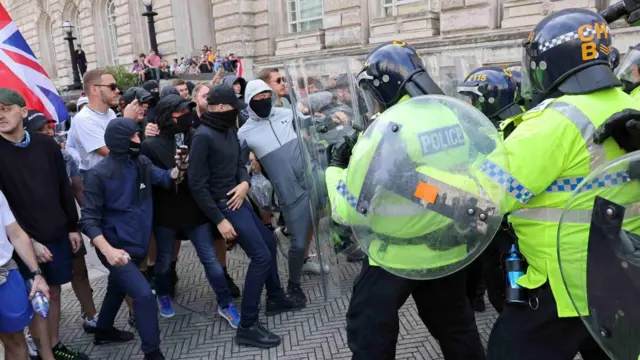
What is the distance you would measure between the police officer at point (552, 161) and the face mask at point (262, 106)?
8.44 feet

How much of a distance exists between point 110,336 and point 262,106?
227cm

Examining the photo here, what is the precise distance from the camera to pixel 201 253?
155 inches

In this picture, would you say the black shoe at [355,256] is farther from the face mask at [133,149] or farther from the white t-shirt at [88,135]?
the white t-shirt at [88,135]

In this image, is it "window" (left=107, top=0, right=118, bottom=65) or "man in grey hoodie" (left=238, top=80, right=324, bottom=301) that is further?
"window" (left=107, top=0, right=118, bottom=65)

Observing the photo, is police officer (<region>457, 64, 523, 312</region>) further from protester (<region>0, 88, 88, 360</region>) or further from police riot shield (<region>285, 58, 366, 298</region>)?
protester (<region>0, 88, 88, 360</region>)

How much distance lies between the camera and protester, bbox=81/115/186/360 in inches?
126

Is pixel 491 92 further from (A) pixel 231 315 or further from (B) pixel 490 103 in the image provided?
(A) pixel 231 315

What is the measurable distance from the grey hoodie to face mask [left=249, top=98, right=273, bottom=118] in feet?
0.13

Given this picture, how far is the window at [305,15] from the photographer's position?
16.5 metres

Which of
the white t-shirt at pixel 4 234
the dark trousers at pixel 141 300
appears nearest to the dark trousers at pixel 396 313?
the dark trousers at pixel 141 300

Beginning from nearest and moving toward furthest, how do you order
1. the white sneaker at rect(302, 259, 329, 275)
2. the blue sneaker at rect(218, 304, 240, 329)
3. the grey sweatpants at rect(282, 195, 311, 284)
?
the blue sneaker at rect(218, 304, 240, 329), the grey sweatpants at rect(282, 195, 311, 284), the white sneaker at rect(302, 259, 329, 275)

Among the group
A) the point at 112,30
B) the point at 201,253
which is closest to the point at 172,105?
the point at 201,253

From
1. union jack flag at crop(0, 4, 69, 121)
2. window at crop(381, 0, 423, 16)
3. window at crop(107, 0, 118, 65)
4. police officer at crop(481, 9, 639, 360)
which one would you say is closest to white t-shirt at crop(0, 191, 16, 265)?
union jack flag at crop(0, 4, 69, 121)

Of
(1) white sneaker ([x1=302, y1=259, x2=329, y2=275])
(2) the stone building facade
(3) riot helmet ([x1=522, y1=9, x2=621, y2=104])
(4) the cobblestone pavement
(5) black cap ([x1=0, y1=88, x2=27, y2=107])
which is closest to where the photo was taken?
(3) riot helmet ([x1=522, y1=9, x2=621, y2=104])
